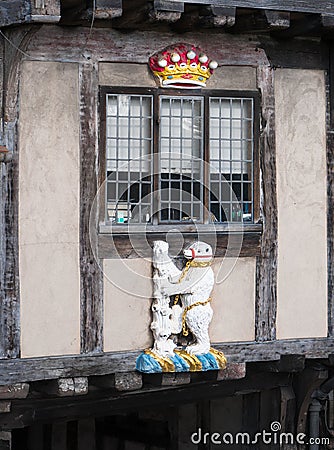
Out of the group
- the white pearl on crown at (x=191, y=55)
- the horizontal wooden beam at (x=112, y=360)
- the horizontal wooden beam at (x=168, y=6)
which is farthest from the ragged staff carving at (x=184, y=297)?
the horizontal wooden beam at (x=168, y=6)

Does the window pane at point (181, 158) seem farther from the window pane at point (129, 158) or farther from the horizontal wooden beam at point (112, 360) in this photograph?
the horizontal wooden beam at point (112, 360)

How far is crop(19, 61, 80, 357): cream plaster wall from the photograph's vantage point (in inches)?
480

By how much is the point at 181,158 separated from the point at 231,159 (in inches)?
21.4

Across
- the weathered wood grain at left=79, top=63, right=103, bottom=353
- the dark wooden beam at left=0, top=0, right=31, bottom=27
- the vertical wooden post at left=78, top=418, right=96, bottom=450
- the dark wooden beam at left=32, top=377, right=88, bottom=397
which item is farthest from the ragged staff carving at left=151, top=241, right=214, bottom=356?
the vertical wooden post at left=78, top=418, right=96, bottom=450

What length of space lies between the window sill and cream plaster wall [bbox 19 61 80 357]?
1.16ft

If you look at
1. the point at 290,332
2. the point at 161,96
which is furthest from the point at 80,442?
the point at 161,96

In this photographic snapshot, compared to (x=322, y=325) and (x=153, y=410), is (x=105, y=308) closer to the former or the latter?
(x=322, y=325)

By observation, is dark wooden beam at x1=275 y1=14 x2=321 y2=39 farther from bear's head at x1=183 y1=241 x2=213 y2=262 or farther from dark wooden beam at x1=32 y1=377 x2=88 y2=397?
dark wooden beam at x1=32 y1=377 x2=88 y2=397

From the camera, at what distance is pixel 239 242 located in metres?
13.1

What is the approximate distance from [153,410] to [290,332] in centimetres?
409

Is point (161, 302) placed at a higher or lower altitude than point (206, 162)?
lower

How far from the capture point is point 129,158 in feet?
41.8

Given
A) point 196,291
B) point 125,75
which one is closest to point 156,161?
point 125,75

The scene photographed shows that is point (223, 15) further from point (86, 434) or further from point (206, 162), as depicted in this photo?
point (86, 434)
